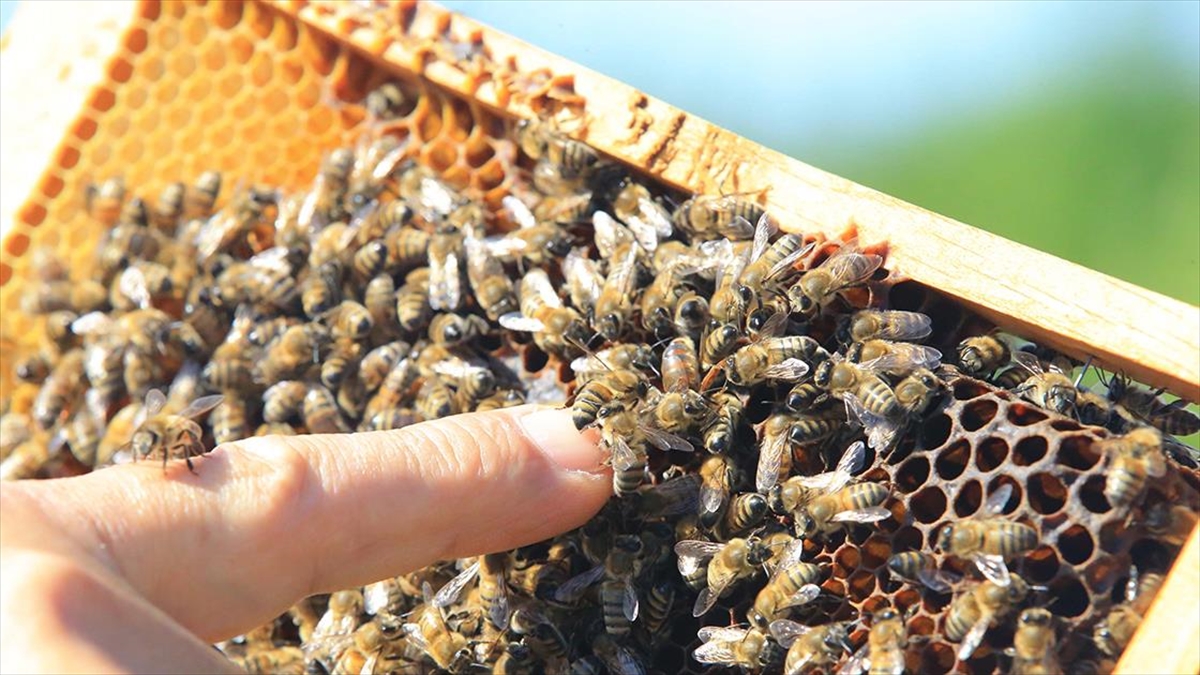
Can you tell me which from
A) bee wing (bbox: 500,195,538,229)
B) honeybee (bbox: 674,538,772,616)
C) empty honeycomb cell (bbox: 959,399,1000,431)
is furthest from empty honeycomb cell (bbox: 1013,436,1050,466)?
bee wing (bbox: 500,195,538,229)

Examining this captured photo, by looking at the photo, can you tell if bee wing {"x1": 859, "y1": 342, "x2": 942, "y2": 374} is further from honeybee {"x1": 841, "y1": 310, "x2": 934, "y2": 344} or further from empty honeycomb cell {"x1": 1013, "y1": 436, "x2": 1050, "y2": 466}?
empty honeycomb cell {"x1": 1013, "y1": 436, "x2": 1050, "y2": 466}

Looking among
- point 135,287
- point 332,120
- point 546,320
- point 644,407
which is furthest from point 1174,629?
point 135,287

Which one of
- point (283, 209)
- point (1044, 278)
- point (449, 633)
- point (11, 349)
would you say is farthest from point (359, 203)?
point (1044, 278)

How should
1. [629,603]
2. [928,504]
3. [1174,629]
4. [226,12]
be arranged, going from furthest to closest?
[226,12], [629,603], [928,504], [1174,629]

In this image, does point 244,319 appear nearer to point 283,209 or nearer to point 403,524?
point 283,209

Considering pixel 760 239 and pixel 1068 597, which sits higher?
pixel 760 239

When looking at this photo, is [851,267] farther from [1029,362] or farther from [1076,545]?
[1076,545]
